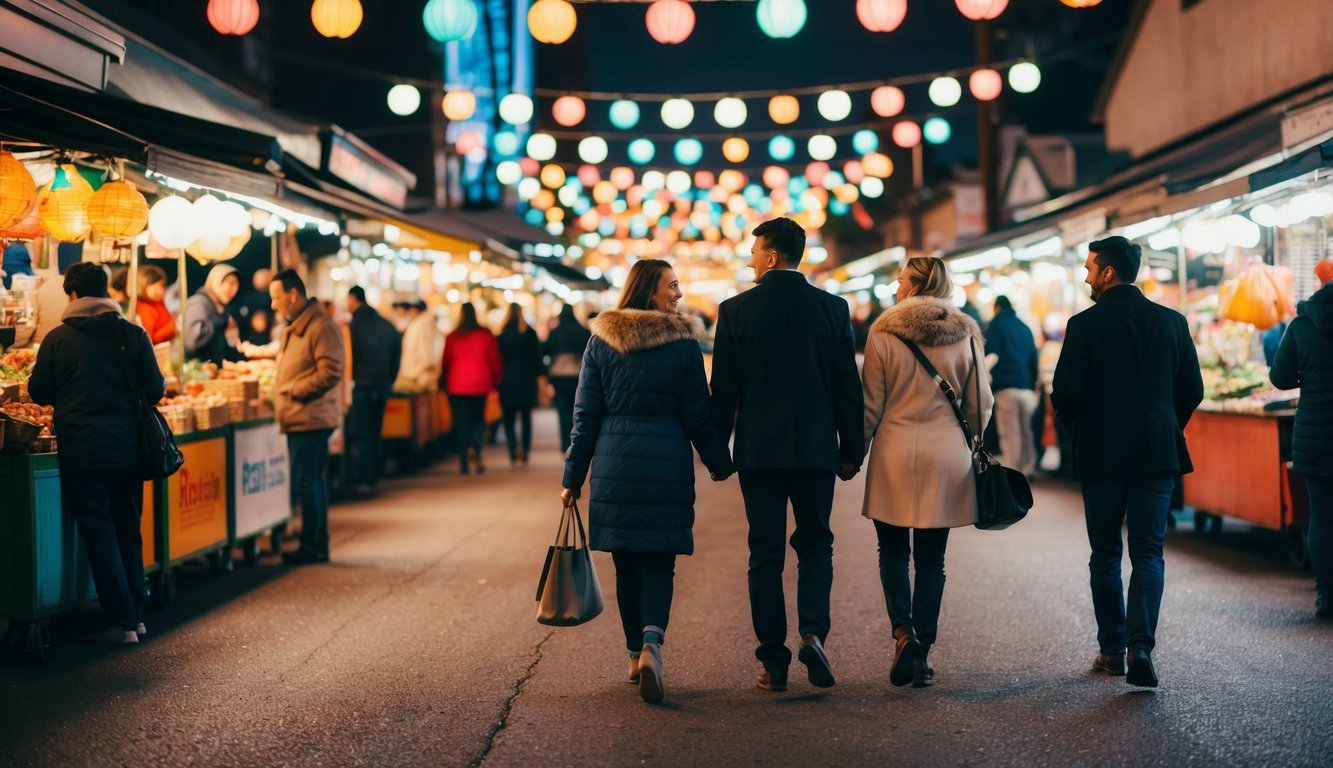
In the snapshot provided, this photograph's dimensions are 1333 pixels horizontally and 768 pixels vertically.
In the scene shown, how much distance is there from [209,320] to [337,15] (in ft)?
10.4

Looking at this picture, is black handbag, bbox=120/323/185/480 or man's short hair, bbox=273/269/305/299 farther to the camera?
man's short hair, bbox=273/269/305/299

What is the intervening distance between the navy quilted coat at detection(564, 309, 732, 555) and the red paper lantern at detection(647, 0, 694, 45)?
356 inches

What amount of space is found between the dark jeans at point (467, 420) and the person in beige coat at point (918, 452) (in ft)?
41.0

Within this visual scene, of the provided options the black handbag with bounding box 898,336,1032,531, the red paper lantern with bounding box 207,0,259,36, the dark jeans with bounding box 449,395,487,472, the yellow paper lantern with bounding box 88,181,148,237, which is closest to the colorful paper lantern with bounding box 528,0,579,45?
the red paper lantern with bounding box 207,0,259,36

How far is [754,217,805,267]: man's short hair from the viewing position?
20.8ft

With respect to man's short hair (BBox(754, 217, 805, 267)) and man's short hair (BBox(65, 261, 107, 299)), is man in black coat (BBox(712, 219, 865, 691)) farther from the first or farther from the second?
man's short hair (BBox(65, 261, 107, 299))

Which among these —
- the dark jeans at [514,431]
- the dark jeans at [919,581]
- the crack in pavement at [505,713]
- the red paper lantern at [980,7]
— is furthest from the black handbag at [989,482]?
the dark jeans at [514,431]

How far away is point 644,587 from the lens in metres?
6.36

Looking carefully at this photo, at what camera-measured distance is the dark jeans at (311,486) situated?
419 inches

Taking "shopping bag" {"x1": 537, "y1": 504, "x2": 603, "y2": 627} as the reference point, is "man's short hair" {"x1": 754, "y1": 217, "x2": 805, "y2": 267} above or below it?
above

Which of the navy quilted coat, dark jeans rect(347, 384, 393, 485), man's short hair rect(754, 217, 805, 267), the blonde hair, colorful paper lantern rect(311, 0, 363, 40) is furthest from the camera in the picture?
dark jeans rect(347, 384, 393, 485)

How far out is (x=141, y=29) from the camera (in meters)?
A: 19.2

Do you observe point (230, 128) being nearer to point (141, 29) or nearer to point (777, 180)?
point (141, 29)

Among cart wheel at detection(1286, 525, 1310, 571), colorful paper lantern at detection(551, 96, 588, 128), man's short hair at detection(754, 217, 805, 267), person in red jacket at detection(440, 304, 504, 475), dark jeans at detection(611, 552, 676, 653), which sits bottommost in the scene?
cart wheel at detection(1286, 525, 1310, 571)
